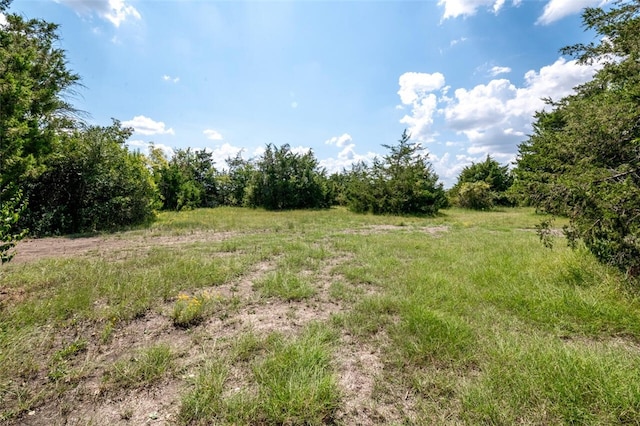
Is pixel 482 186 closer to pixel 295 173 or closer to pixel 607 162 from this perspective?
pixel 295 173

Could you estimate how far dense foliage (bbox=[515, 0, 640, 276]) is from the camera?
2.90 meters

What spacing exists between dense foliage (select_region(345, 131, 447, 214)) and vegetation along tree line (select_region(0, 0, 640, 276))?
0.23 feet

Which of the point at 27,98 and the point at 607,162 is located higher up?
the point at 27,98

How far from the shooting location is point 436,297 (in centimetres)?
354

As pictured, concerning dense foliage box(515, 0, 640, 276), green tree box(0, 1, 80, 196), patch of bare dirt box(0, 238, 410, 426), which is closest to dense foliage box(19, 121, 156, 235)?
green tree box(0, 1, 80, 196)

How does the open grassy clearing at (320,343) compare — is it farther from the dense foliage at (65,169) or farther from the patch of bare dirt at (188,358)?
the dense foliage at (65,169)

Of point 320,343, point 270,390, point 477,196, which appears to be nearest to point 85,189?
point 320,343

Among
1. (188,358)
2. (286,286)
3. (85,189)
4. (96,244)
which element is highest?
(85,189)

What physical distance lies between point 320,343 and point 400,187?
15512 mm

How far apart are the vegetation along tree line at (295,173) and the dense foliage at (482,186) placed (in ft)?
0.35

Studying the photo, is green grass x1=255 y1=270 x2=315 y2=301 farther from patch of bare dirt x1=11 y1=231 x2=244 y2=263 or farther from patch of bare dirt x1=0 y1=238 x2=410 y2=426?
patch of bare dirt x1=11 y1=231 x2=244 y2=263

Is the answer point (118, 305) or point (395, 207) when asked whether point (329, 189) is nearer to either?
point (395, 207)

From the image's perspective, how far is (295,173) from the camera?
2178 centimetres

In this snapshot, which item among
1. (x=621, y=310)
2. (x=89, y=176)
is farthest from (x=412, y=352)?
(x=89, y=176)
